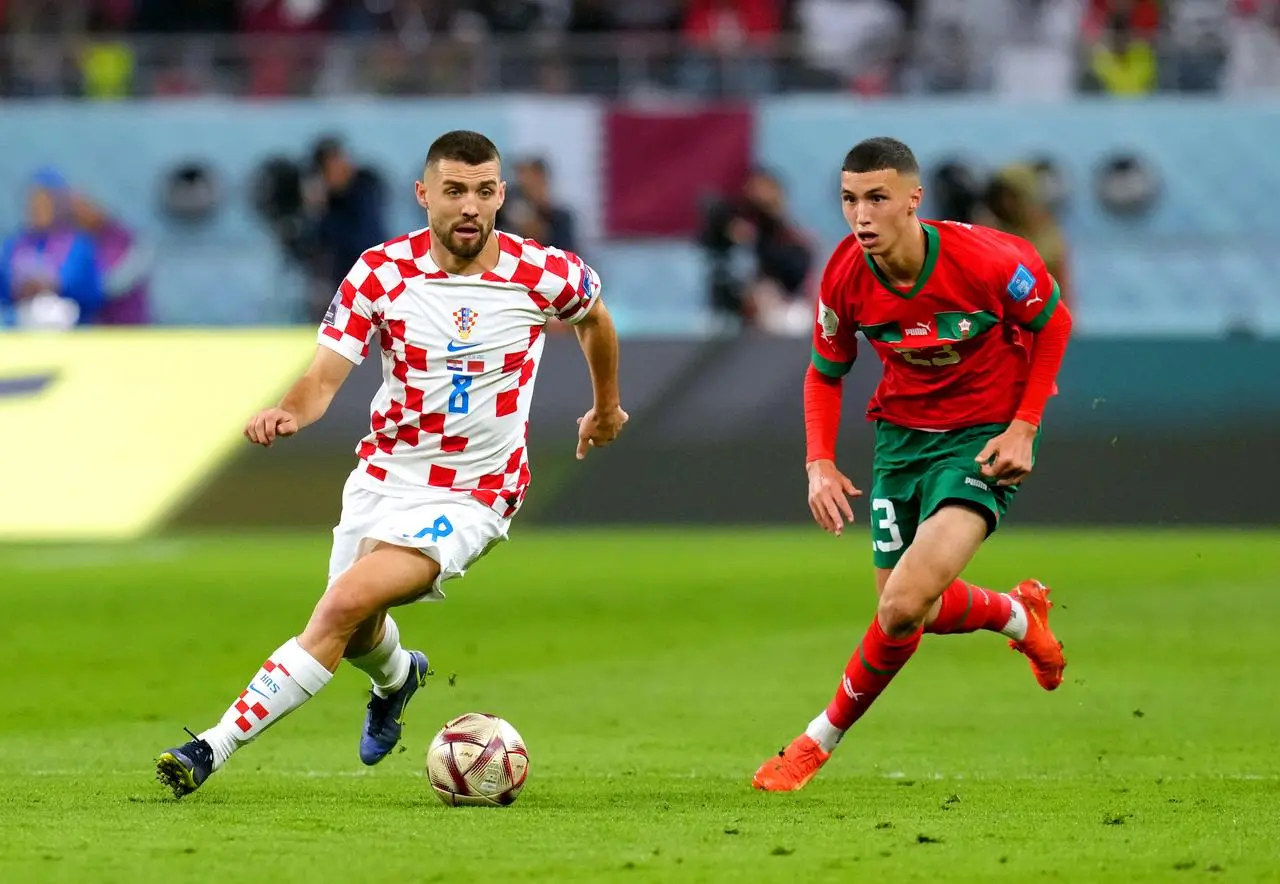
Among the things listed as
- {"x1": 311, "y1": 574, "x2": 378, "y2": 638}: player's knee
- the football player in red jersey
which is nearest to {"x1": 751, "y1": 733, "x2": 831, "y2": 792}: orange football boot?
the football player in red jersey

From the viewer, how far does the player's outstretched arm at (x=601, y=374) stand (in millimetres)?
8031

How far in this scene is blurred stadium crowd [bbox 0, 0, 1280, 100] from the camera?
22.7 m

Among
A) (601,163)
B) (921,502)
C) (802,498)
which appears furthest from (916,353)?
(601,163)

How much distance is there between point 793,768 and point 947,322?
1637 millimetres

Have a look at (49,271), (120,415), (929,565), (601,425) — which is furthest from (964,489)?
(49,271)

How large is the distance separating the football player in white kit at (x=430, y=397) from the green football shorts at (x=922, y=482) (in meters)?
1.18

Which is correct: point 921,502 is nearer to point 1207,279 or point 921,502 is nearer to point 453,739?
point 453,739

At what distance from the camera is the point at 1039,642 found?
8.72 m

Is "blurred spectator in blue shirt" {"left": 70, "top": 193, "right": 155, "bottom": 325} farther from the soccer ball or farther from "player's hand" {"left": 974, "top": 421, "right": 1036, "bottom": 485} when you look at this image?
"player's hand" {"left": 974, "top": 421, "right": 1036, "bottom": 485}

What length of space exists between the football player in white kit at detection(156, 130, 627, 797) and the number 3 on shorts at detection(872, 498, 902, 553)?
122cm

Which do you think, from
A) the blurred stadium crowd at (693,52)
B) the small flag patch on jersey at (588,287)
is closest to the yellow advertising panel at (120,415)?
the blurred stadium crowd at (693,52)

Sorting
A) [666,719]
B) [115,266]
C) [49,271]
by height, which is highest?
[666,719]

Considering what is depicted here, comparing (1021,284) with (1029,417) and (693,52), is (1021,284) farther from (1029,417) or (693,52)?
(693,52)

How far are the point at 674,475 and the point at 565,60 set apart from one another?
6739 millimetres
